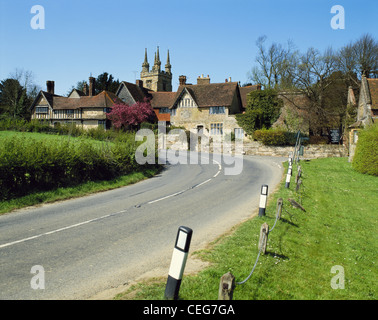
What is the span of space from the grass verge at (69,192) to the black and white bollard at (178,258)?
941 centimetres

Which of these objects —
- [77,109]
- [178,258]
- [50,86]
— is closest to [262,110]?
[77,109]

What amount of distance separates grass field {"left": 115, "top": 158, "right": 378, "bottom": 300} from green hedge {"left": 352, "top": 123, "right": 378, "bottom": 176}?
9603mm

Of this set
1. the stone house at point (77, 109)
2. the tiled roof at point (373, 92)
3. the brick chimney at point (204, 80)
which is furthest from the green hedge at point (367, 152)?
the stone house at point (77, 109)

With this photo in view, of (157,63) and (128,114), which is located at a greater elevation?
(157,63)

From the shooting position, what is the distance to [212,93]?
52844mm

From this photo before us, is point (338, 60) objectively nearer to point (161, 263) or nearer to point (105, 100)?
point (105, 100)

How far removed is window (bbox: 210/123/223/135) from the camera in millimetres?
50812

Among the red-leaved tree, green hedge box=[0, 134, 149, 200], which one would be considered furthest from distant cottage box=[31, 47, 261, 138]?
green hedge box=[0, 134, 149, 200]

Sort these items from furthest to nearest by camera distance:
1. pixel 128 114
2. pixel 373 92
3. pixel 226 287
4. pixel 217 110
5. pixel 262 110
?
1. pixel 128 114
2. pixel 217 110
3. pixel 262 110
4. pixel 373 92
5. pixel 226 287

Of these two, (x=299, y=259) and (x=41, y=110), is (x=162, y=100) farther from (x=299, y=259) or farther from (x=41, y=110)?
(x=299, y=259)

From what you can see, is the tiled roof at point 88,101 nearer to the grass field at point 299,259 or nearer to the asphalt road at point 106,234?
the asphalt road at point 106,234

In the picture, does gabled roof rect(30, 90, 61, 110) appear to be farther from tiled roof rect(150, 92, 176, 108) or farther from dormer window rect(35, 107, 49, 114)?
tiled roof rect(150, 92, 176, 108)

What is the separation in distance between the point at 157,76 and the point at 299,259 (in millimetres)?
83510
